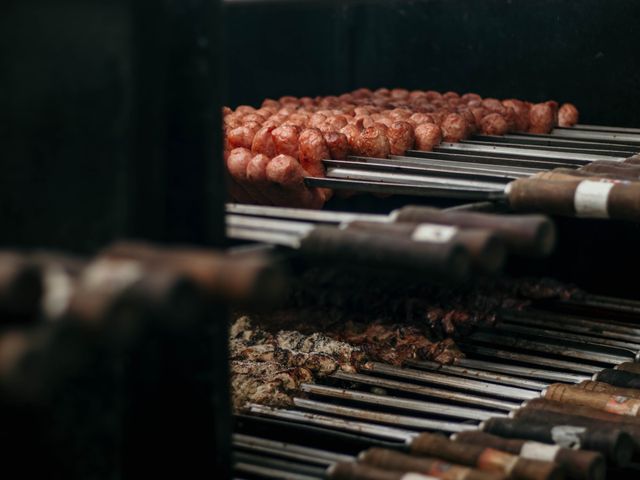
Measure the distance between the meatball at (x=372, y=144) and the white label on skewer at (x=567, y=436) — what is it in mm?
1620

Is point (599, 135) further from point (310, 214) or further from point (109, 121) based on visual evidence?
point (109, 121)

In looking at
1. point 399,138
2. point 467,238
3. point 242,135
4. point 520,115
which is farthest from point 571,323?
point 467,238

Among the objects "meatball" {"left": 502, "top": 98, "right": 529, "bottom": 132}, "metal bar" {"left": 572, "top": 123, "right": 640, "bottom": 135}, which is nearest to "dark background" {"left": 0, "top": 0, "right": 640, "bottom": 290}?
"meatball" {"left": 502, "top": 98, "right": 529, "bottom": 132}

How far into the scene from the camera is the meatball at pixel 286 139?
4305 millimetres

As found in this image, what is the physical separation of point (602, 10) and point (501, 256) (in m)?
3.63

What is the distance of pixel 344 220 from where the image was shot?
2.57 metres

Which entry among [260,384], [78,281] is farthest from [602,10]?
[78,281]

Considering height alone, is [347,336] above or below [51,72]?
below

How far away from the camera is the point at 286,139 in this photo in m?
4.33

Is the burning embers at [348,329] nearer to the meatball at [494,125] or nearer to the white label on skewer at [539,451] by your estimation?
the meatball at [494,125]

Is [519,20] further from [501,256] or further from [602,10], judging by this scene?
[501,256]

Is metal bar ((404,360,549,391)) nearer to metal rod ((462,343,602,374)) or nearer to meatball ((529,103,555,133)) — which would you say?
metal rod ((462,343,602,374))

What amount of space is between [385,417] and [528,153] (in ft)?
4.51

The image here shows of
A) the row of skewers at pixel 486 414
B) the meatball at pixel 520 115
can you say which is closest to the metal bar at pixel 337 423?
the row of skewers at pixel 486 414
